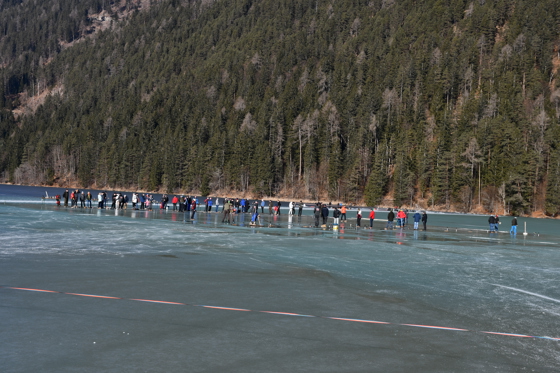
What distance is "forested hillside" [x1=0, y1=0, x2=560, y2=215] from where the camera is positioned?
93.4m

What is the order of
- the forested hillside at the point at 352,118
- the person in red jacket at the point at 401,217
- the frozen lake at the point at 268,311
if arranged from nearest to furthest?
the frozen lake at the point at 268,311, the person in red jacket at the point at 401,217, the forested hillside at the point at 352,118

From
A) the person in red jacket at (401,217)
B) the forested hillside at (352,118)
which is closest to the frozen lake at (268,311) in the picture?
the person in red jacket at (401,217)

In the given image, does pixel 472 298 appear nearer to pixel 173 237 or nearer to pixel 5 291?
pixel 5 291

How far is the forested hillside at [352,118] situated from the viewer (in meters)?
93.4

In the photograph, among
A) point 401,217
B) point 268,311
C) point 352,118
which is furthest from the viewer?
point 352,118

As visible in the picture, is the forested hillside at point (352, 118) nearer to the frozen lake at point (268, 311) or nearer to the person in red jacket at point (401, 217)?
the person in red jacket at point (401, 217)

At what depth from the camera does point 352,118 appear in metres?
122

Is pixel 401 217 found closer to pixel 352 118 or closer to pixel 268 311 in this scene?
pixel 268 311

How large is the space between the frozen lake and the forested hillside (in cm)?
7520

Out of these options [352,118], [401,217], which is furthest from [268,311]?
[352,118]

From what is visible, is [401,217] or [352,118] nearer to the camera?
[401,217]

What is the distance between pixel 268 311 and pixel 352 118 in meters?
115

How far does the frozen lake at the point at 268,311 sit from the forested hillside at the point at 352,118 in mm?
75201

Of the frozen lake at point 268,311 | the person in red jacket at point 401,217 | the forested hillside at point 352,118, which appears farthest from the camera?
the forested hillside at point 352,118
